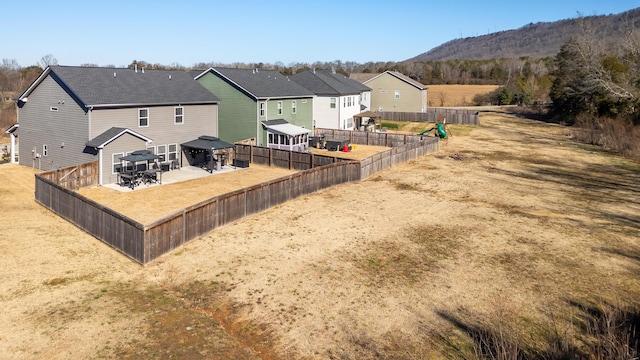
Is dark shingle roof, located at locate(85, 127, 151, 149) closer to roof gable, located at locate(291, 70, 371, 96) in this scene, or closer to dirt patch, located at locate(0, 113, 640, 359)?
dirt patch, located at locate(0, 113, 640, 359)

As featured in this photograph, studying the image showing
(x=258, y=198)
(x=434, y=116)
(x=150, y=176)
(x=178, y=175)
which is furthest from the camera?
(x=434, y=116)

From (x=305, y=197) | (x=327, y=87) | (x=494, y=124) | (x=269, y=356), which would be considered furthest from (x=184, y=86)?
(x=494, y=124)

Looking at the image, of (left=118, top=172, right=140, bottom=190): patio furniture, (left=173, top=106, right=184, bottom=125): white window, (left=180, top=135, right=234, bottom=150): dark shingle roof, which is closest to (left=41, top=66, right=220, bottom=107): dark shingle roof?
(left=173, top=106, right=184, bottom=125): white window

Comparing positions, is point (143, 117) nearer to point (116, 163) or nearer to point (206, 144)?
point (116, 163)

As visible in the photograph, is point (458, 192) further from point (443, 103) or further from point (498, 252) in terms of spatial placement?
point (443, 103)

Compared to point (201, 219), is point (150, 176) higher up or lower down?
higher up

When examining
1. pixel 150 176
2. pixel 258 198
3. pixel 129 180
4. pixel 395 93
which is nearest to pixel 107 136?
pixel 129 180
